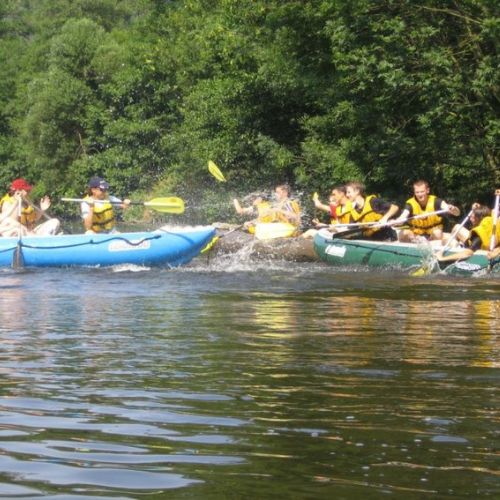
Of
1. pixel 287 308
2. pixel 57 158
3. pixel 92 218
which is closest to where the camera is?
pixel 287 308

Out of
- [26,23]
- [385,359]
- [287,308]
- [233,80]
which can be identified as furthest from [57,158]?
[385,359]

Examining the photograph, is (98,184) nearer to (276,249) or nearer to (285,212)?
(276,249)

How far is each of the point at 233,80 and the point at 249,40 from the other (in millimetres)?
1650

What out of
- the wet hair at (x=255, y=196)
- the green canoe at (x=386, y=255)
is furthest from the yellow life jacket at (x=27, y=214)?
the wet hair at (x=255, y=196)

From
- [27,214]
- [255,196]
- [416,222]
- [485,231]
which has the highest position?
[255,196]

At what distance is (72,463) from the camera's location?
4.72 m

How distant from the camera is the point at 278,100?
26672 millimetres

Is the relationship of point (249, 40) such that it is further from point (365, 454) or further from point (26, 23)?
point (26, 23)

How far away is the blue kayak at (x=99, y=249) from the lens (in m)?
15.5

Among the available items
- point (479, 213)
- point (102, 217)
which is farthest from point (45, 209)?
point (479, 213)

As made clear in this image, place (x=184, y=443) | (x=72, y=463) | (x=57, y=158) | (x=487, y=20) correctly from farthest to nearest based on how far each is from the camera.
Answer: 1. (x=57, y=158)
2. (x=487, y=20)
3. (x=184, y=443)
4. (x=72, y=463)

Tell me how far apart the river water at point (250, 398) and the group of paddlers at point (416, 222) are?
8.66 feet

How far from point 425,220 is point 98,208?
14.1ft

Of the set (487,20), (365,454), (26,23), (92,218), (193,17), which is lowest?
(365,454)
